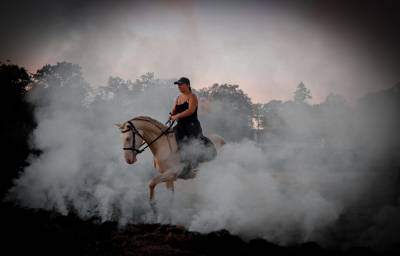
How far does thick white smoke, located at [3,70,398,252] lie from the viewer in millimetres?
7516

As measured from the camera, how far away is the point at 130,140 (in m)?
8.34

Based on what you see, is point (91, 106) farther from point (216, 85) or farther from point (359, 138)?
point (216, 85)

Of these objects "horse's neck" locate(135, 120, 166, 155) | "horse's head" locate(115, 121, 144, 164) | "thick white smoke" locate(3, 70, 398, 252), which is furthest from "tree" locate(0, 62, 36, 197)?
"horse's neck" locate(135, 120, 166, 155)

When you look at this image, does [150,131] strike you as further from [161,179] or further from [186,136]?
[161,179]

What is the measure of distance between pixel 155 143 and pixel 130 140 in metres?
0.71

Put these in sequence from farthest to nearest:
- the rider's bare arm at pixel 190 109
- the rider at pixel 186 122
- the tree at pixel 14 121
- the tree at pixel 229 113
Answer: the tree at pixel 229 113, the tree at pixel 14 121, the rider at pixel 186 122, the rider's bare arm at pixel 190 109

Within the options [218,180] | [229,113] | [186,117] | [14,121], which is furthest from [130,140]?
[229,113]

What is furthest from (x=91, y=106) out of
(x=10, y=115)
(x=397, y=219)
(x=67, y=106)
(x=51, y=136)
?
(x=397, y=219)

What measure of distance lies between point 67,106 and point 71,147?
3950mm

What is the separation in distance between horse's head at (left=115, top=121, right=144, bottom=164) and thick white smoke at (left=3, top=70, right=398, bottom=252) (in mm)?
1610

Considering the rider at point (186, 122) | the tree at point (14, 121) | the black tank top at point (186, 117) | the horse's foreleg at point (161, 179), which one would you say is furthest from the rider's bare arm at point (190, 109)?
the tree at point (14, 121)

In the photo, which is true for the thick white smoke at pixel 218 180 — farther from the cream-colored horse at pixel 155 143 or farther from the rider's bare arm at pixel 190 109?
the rider's bare arm at pixel 190 109

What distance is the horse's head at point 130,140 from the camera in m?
8.27

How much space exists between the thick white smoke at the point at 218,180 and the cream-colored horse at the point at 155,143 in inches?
35.9
